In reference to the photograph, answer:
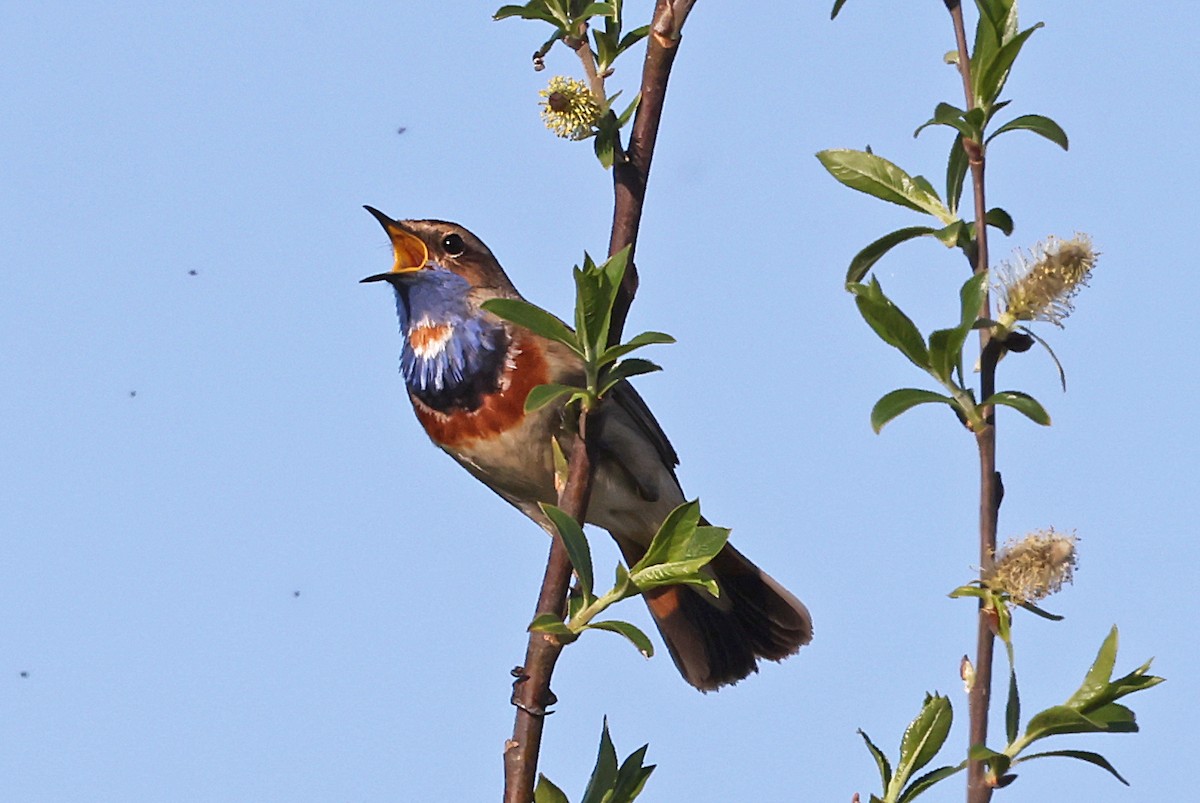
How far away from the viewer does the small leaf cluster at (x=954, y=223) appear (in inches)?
112

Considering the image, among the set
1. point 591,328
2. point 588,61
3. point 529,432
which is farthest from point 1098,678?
point 529,432

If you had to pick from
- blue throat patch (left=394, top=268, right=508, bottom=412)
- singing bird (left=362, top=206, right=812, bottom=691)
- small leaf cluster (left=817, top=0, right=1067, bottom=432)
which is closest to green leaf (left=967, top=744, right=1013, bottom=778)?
small leaf cluster (left=817, top=0, right=1067, bottom=432)

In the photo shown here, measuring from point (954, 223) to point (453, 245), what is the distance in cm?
414

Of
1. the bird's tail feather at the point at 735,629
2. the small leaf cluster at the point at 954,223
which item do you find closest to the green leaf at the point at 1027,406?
the small leaf cluster at the point at 954,223

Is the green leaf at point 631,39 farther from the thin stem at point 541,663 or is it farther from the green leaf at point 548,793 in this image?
the green leaf at point 548,793

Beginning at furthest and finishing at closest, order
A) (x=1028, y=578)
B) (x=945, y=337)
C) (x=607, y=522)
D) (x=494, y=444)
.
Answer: (x=607, y=522) → (x=494, y=444) → (x=945, y=337) → (x=1028, y=578)

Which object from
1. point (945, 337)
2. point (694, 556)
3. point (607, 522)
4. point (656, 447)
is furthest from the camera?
point (607, 522)

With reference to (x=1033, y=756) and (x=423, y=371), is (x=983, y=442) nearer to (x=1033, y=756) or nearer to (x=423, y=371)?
(x=1033, y=756)

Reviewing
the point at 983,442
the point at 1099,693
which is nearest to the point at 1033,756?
the point at 1099,693

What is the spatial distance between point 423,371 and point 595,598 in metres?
3.39

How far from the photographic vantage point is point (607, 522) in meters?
7.57

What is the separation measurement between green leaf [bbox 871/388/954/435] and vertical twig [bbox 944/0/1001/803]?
129mm

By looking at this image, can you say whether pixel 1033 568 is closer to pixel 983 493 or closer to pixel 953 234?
pixel 983 493

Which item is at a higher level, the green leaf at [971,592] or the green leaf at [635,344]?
the green leaf at [635,344]
